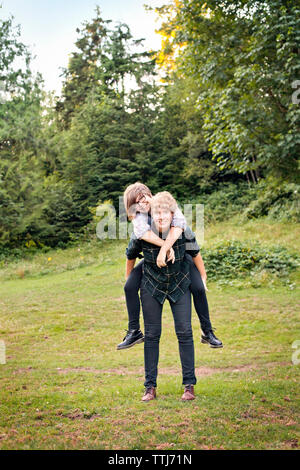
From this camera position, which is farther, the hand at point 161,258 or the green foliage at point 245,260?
the green foliage at point 245,260

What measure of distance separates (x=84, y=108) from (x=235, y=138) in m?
20.8

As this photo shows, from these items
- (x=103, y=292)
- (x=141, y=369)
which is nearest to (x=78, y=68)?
(x=103, y=292)

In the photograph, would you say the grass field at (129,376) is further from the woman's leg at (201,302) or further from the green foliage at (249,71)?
the green foliage at (249,71)

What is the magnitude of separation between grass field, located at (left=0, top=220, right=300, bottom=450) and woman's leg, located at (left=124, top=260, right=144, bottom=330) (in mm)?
1053

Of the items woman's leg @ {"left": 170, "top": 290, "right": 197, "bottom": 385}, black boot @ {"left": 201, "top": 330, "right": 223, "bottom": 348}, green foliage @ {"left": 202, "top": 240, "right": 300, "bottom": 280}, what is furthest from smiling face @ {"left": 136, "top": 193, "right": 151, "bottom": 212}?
green foliage @ {"left": 202, "top": 240, "right": 300, "bottom": 280}

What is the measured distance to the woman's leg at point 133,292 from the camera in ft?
14.9

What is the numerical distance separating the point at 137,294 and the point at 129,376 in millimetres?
3134

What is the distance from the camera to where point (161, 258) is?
417 cm

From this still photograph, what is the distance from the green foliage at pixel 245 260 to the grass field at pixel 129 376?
68 cm

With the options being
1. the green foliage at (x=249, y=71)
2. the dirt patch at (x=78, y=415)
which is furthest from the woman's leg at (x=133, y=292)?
the green foliage at (x=249, y=71)

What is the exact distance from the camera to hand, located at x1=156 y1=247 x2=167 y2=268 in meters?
4.15

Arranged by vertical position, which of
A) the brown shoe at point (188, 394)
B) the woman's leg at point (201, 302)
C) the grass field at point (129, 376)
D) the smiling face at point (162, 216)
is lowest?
the grass field at point (129, 376)

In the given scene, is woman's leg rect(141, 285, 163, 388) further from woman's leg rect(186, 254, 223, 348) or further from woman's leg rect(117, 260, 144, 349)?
woman's leg rect(186, 254, 223, 348)

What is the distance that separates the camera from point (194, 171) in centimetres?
2855
